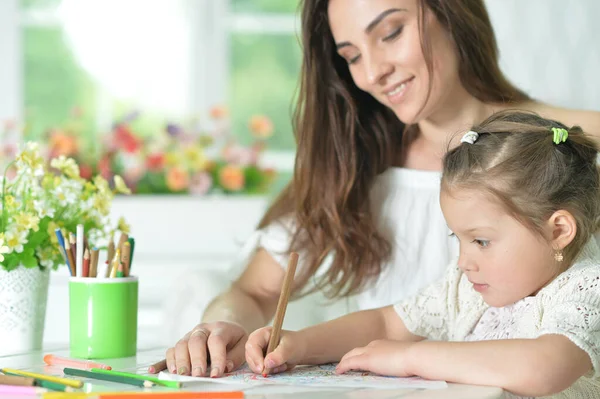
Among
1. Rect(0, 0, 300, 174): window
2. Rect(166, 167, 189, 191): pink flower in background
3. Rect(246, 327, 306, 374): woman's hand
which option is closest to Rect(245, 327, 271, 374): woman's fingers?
Rect(246, 327, 306, 374): woman's hand

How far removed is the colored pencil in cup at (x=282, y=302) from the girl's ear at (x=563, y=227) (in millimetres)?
423

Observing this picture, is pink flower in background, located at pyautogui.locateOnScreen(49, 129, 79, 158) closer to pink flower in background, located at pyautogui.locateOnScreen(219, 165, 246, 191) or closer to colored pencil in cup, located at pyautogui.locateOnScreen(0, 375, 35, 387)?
pink flower in background, located at pyautogui.locateOnScreen(219, 165, 246, 191)

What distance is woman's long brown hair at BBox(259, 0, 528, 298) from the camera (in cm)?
206

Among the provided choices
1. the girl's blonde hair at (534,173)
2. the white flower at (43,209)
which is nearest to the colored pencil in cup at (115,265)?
the white flower at (43,209)

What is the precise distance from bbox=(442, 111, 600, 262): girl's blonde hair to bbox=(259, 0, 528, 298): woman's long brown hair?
586 mm

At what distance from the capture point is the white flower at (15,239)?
1.50m

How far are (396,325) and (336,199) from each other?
1.58 ft

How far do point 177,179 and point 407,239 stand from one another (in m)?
1.42

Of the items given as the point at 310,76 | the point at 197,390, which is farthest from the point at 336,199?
the point at 197,390

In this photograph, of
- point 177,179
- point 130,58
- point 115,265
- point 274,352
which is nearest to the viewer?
point 274,352

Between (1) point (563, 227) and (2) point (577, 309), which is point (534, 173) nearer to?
(1) point (563, 227)

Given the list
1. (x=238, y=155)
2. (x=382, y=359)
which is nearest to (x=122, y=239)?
(x=382, y=359)

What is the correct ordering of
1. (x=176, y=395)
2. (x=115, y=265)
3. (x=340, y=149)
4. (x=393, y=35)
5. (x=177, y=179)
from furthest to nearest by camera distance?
(x=177, y=179) < (x=340, y=149) < (x=393, y=35) < (x=115, y=265) < (x=176, y=395)

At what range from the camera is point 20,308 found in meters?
1.58
